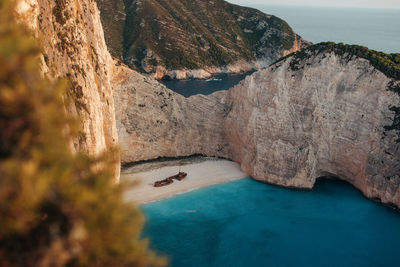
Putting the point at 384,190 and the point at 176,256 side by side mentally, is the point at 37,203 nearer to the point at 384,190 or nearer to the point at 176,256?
the point at 176,256

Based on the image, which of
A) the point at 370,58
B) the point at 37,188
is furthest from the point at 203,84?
the point at 37,188

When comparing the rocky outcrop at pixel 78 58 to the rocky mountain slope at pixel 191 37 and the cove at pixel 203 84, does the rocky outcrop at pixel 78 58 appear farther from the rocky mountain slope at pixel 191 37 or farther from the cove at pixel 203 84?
the rocky mountain slope at pixel 191 37

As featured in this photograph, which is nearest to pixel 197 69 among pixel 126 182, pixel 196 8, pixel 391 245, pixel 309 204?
pixel 196 8

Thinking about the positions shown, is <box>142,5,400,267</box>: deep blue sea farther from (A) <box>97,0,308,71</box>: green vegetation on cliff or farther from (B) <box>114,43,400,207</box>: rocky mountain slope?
(A) <box>97,0,308,71</box>: green vegetation on cliff

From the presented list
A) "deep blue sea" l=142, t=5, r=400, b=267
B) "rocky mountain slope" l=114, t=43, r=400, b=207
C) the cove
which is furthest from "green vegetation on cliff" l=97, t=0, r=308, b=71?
"deep blue sea" l=142, t=5, r=400, b=267

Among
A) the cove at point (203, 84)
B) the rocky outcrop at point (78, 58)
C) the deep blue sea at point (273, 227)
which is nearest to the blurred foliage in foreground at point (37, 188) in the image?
the rocky outcrop at point (78, 58)

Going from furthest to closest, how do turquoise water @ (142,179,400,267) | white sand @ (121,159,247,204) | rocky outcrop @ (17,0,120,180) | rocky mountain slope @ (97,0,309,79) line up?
1. rocky mountain slope @ (97,0,309,79)
2. white sand @ (121,159,247,204)
3. turquoise water @ (142,179,400,267)
4. rocky outcrop @ (17,0,120,180)

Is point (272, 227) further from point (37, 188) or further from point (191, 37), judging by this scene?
point (191, 37)
